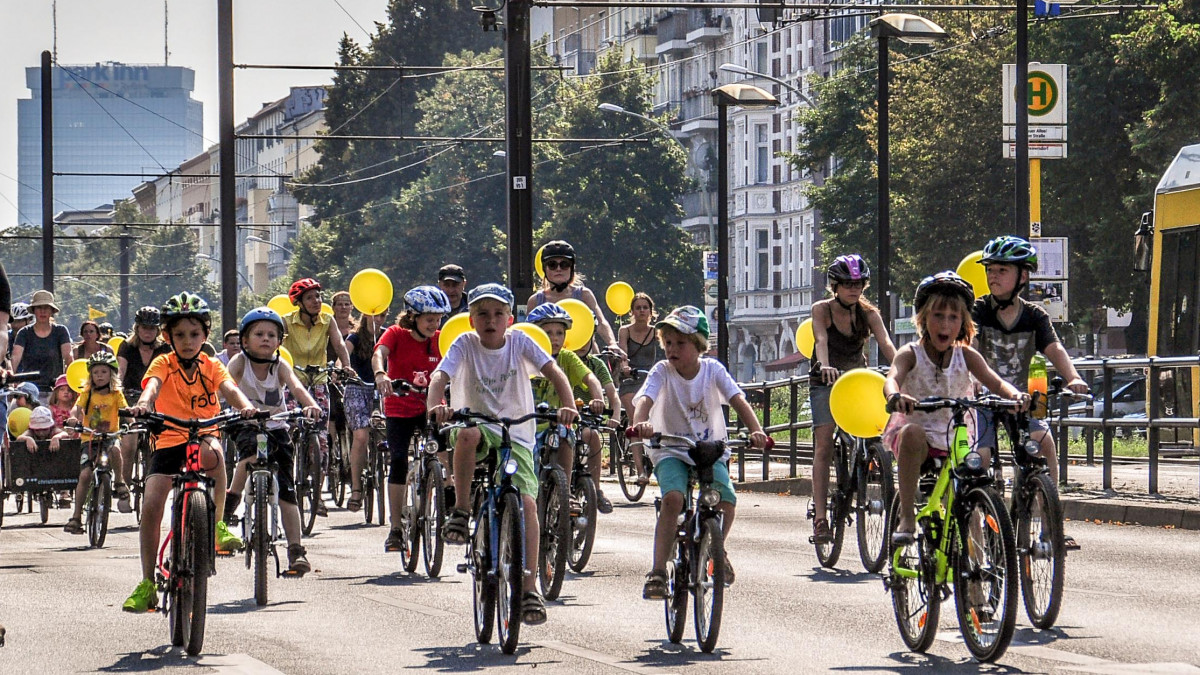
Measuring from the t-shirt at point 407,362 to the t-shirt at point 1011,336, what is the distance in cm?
400

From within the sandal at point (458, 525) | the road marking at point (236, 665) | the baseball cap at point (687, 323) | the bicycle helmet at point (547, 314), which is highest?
the bicycle helmet at point (547, 314)

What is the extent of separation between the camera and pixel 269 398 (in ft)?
41.5

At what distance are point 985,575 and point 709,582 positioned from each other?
3.87 ft

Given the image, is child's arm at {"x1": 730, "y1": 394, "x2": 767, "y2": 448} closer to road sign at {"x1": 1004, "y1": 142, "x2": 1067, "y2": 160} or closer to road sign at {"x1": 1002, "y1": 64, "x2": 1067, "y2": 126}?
road sign at {"x1": 1004, "y1": 142, "x2": 1067, "y2": 160}

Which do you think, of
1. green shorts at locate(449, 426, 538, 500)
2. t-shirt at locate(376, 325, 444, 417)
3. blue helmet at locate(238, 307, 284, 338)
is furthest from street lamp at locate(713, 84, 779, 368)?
green shorts at locate(449, 426, 538, 500)

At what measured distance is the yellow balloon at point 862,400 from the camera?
1091cm

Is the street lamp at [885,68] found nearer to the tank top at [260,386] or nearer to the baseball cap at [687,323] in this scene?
the tank top at [260,386]

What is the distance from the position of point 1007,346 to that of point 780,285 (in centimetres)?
7707

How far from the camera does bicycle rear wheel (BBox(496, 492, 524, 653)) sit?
928 cm

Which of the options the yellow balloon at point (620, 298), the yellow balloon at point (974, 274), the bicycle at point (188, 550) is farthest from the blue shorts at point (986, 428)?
the yellow balloon at point (620, 298)

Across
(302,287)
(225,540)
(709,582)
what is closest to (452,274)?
(302,287)

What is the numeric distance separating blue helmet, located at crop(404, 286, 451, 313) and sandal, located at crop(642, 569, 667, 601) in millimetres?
4371

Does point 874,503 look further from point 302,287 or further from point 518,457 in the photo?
point 302,287

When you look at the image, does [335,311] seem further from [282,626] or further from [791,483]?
[282,626]
